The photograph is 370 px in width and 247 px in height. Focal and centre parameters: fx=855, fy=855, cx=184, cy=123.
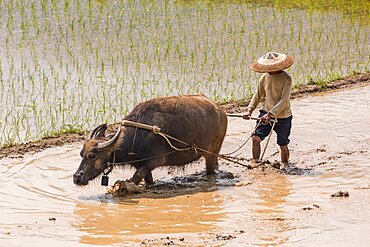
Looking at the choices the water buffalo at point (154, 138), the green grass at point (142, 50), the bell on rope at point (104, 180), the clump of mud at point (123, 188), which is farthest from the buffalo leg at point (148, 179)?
the green grass at point (142, 50)

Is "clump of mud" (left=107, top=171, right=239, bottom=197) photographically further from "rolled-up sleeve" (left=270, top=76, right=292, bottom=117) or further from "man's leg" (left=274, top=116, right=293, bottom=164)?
"rolled-up sleeve" (left=270, top=76, right=292, bottom=117)

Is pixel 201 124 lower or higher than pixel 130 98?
higher

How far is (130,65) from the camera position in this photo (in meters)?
10.9

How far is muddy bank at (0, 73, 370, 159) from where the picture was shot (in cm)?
799

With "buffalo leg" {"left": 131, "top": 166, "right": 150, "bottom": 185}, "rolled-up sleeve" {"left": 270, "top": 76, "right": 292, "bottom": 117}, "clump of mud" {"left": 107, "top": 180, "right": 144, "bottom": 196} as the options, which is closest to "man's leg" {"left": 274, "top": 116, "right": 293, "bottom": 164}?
"rolled-up sleeve" {"left": 270, "top": 76, "right": 292, "bottom": 117}

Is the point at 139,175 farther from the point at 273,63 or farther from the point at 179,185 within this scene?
the point at 273,63

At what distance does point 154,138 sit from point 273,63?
1.26 metres

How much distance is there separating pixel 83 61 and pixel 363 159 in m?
4.46

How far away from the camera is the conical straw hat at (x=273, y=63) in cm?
729

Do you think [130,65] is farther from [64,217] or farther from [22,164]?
[64,217]

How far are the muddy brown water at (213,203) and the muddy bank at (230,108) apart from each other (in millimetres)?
171

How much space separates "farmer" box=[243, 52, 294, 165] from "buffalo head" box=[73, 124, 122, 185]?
1271mm

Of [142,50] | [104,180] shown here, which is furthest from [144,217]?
[142,50]

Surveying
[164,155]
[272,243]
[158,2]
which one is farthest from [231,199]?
[158,2]
